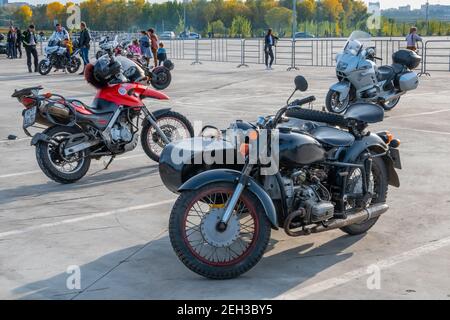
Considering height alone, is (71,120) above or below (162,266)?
above

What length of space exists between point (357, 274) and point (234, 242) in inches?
36.3

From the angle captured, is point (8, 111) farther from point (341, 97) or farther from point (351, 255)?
point (351, 255)

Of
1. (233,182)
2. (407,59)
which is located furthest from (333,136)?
(407,59)

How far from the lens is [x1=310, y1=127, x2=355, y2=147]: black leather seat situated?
252 inches

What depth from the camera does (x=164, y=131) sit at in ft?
32.6

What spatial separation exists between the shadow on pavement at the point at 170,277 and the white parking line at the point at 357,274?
0.33 ft

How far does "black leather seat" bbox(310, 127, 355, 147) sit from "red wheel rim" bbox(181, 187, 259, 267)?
3.36 feet

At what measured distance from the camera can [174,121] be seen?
1005cm

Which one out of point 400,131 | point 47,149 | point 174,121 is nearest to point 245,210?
point 47,149

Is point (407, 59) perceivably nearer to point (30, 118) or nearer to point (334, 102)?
point (334, 102)

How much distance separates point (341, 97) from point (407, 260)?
871cm

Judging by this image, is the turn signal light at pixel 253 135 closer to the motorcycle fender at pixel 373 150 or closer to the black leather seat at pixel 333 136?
the black leather seat at pixel 333 136

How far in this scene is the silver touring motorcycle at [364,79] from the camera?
14664 mm
